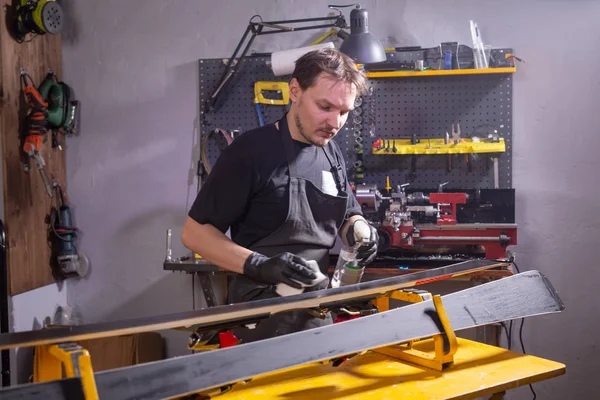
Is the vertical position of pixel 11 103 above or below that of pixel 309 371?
above

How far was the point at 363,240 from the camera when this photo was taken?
198 centimetres

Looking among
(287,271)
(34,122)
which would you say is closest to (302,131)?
(287,271)

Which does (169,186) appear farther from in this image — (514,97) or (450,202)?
(514,97)

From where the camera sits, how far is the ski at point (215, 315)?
3.45 ft

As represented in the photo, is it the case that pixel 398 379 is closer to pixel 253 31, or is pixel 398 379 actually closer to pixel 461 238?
pixel 461 238

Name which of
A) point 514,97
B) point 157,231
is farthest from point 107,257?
point 514,97

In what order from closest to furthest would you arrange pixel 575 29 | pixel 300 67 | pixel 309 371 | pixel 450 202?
pixel 309 371, pixel 300 67, pixel 450 202, pixel 575 29

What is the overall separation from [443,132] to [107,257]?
203cm

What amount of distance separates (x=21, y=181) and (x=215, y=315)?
232 centimetres

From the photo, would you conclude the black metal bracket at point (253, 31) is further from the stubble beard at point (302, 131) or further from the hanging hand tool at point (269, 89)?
the stubble beard at point (302, 131)

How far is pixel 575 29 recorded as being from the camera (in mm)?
3176

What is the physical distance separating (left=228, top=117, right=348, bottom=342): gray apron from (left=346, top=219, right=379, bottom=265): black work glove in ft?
0.19

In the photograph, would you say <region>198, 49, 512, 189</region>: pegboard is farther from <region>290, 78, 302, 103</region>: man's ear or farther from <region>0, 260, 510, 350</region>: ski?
<region>0, 260, 510, 350</region>: ski

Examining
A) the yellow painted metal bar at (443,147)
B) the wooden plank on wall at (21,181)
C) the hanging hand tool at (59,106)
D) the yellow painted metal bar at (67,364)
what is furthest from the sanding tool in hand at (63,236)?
the yellow painted metal bar at (67,364)
